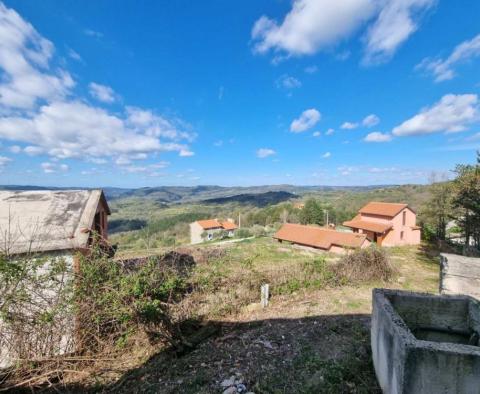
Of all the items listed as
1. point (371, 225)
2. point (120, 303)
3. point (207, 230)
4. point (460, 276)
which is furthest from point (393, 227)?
point (207, 230)

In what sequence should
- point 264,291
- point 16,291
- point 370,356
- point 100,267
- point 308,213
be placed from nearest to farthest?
point 16,291 → point 370,356 → point 100,267 → point 264,291 → point 308,213

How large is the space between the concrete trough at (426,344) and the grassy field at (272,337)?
0.99 m

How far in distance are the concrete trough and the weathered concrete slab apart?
3.32 metres

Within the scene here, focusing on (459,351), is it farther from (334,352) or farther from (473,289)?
(473,289)

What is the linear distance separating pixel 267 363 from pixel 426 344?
3052mm

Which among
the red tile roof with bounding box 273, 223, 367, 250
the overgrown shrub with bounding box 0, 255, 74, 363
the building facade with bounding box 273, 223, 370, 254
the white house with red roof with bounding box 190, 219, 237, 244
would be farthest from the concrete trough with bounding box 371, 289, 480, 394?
the white house with red roof with bounding box 190, 219, 237, 244

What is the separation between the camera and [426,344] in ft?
9.33

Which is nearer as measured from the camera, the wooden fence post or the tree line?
the wooden fence post

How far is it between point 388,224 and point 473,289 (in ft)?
61.5

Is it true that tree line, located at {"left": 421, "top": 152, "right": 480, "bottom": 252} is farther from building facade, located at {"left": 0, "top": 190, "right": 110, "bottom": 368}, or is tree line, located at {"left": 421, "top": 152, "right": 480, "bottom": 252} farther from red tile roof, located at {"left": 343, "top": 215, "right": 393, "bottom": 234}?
building facade, located at {"left": 0, "top": 190, "right": 110, "bottom": 368}

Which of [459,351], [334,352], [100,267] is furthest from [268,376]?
[100,267]

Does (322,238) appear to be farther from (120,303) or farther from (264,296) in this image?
(120,303)

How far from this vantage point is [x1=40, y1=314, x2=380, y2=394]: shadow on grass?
431 cm

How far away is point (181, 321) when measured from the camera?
6250mm
